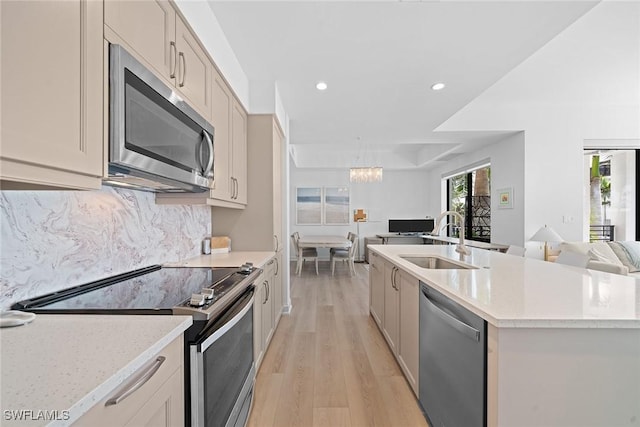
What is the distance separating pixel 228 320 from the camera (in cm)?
124

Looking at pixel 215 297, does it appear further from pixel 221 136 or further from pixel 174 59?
pixel 221 136

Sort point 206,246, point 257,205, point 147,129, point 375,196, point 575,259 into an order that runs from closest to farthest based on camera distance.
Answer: point 147,129
point 575,259
point 206,246
point 257,205
point 375,196

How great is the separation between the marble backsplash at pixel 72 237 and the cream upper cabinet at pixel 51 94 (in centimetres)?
23

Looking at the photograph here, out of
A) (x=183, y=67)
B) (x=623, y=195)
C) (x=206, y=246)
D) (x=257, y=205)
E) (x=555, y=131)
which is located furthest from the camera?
(x=623, y=195)

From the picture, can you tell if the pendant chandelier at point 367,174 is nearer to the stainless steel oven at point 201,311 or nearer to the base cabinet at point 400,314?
the base cabinet at point 400,314

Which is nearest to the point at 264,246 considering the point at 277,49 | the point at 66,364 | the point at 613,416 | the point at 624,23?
the point at 277,49

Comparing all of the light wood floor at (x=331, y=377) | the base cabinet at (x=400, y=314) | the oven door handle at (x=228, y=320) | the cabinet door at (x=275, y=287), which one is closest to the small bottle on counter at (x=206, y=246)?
the cabinet door at (x=275, y=287)

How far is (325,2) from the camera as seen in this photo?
6.30ft

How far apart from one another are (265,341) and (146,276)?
122cm

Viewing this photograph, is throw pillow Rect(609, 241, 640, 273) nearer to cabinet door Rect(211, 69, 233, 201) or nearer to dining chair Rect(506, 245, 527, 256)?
dining chair Rect(506, 245, 527, 256)

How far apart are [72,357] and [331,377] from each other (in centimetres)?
186

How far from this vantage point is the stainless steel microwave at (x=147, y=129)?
3.23 feet

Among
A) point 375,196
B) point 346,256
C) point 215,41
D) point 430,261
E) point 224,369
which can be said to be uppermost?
point 215,41

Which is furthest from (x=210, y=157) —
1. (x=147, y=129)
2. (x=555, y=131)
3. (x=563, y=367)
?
(x=555, y=131)
